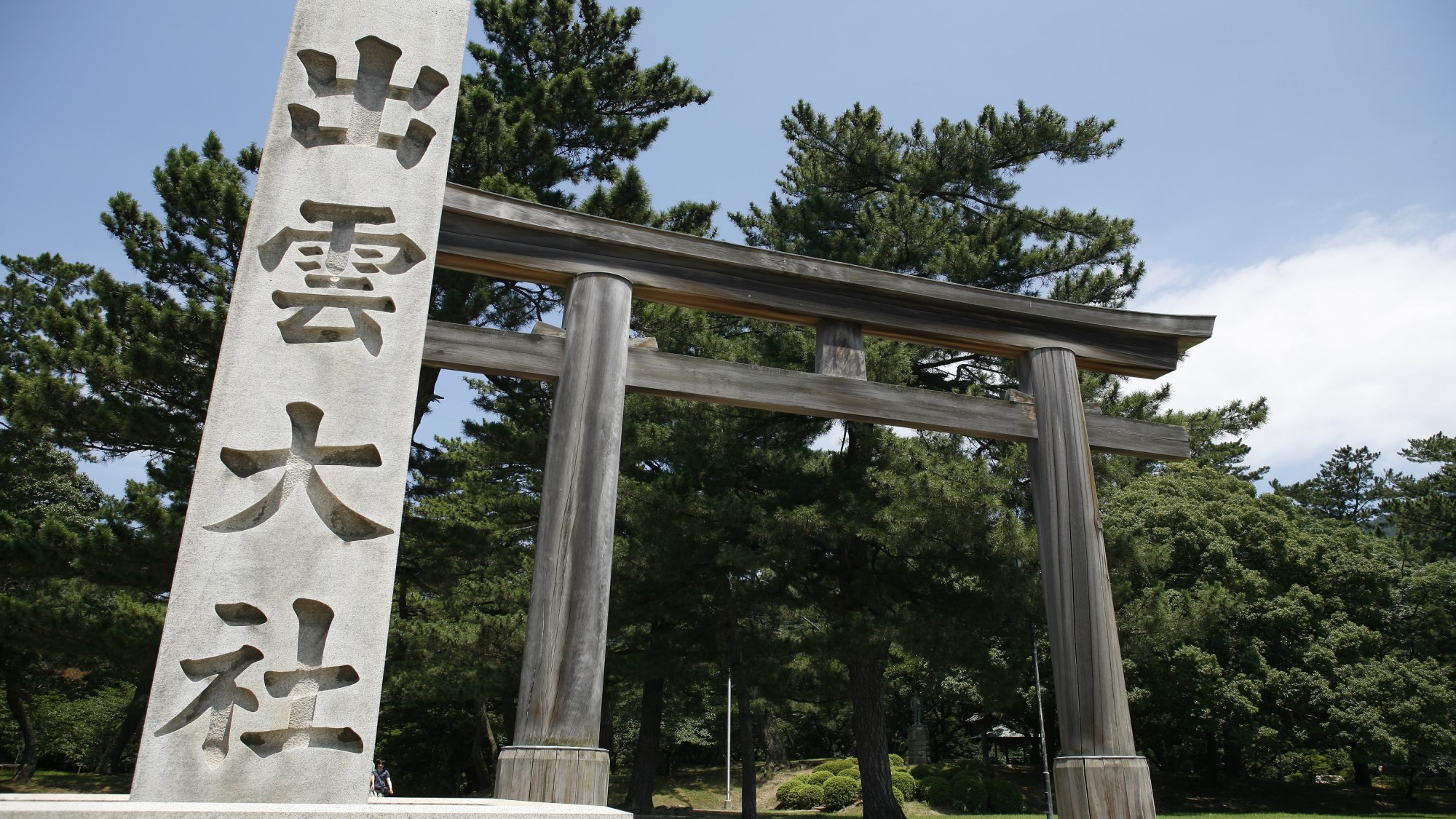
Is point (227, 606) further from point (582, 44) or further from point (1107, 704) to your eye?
point (582, 44)

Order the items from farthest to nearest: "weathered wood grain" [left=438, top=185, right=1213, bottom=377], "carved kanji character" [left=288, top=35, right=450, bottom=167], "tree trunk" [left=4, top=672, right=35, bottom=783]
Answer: "tree trunk" [left=4, top=672, right=35, bottom=783], "weathered wood grain" [left=438, top=185, right=1213, bottom=377], "carved kanji character" [left=288, top=35, right=450, bottom=167]

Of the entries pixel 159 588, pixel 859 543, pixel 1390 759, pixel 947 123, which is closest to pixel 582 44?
pixel 947 123

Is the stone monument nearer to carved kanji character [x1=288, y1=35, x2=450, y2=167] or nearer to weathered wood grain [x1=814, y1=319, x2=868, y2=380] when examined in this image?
weathered wood grain [x1=814, y1=319, x2=868, y2=380]

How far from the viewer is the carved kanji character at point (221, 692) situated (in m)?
2.75

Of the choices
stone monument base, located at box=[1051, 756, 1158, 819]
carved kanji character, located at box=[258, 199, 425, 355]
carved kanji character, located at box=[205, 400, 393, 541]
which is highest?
carved kanji character, located at box=[258, 199, 425, 355]

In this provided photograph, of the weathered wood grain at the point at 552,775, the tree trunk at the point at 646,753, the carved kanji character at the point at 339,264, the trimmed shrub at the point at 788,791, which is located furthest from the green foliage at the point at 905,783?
the carved kanji character at the point at 339,264

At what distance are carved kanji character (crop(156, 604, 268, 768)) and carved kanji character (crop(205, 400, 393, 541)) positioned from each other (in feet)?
0.98

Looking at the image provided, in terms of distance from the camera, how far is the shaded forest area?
10133 mm

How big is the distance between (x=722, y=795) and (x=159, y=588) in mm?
15445

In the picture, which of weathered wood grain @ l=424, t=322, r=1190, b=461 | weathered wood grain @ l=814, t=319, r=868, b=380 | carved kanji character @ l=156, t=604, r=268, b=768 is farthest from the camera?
weathered wood grain @ l=814, t=319, r=868, b=380

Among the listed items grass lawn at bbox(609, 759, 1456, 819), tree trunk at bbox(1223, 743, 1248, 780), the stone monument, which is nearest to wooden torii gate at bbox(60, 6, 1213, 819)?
grass lawn at bbox(609, 759, 1456, 819)

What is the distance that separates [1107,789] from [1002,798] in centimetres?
1519

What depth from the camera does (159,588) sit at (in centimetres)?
1082

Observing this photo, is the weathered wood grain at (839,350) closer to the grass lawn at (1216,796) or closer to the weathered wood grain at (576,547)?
the weathered wood grain at (576,547)
